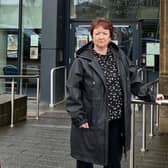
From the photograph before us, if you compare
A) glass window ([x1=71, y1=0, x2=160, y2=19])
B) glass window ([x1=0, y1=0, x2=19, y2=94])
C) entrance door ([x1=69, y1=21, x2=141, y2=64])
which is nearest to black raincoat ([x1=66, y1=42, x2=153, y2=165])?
entrance door ([x1=69, y1=21, x2=141, y2=64])

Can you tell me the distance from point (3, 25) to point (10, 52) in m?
0.84

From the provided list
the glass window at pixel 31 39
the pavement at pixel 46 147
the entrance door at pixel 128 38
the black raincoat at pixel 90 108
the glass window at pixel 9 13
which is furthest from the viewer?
the glass window at pixel 9 13

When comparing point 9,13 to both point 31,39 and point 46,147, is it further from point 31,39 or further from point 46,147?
point 46,147

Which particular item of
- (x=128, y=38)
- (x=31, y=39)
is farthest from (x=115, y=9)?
(x=31, y=39)

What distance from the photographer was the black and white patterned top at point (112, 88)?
4.16 m

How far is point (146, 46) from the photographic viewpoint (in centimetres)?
1355

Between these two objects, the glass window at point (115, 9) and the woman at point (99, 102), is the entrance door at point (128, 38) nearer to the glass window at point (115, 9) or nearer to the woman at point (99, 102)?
the glass window at point (115, 9)

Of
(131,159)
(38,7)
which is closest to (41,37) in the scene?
(38,7)

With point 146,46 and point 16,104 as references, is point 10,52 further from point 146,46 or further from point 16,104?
point 16,104

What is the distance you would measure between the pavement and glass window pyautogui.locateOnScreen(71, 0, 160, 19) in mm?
4361

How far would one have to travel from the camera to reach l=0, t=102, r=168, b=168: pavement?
641 cm

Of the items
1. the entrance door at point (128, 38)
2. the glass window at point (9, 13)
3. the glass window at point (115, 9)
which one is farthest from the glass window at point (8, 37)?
the entrance door at point (128, 38)

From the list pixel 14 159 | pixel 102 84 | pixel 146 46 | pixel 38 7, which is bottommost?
pixel 14 159

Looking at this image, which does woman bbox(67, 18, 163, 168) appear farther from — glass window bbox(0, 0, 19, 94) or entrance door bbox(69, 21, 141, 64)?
glass window bbox(0, 0, 19, 94)
